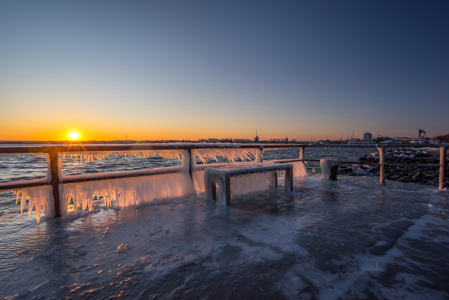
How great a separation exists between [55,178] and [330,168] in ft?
21.3

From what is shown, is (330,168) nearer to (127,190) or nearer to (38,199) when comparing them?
(127,190)

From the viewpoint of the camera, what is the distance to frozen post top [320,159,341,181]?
608 centimetres

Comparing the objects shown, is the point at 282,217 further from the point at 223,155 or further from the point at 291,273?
the point at 223,155

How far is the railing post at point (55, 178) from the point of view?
282 centimetres

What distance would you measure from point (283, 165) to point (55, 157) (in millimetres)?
3942

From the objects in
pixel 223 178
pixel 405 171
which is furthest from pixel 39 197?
pixel 405 171

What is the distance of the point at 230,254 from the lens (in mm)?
1896

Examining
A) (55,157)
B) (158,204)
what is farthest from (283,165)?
(55,157)

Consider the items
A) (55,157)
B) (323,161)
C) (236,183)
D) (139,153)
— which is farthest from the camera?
(323,161)

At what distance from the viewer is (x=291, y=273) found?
1.60 meters

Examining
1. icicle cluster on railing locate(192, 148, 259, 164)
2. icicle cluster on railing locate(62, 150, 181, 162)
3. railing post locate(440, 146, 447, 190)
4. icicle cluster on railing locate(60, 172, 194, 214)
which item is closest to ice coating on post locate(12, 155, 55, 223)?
icicle cluster on railing locate(60, 172, 194, 214)

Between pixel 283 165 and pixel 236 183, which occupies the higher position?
pixel 283 165

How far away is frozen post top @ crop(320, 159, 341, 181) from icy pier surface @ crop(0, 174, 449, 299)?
282cm

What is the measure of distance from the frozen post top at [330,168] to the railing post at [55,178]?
21.1ft
